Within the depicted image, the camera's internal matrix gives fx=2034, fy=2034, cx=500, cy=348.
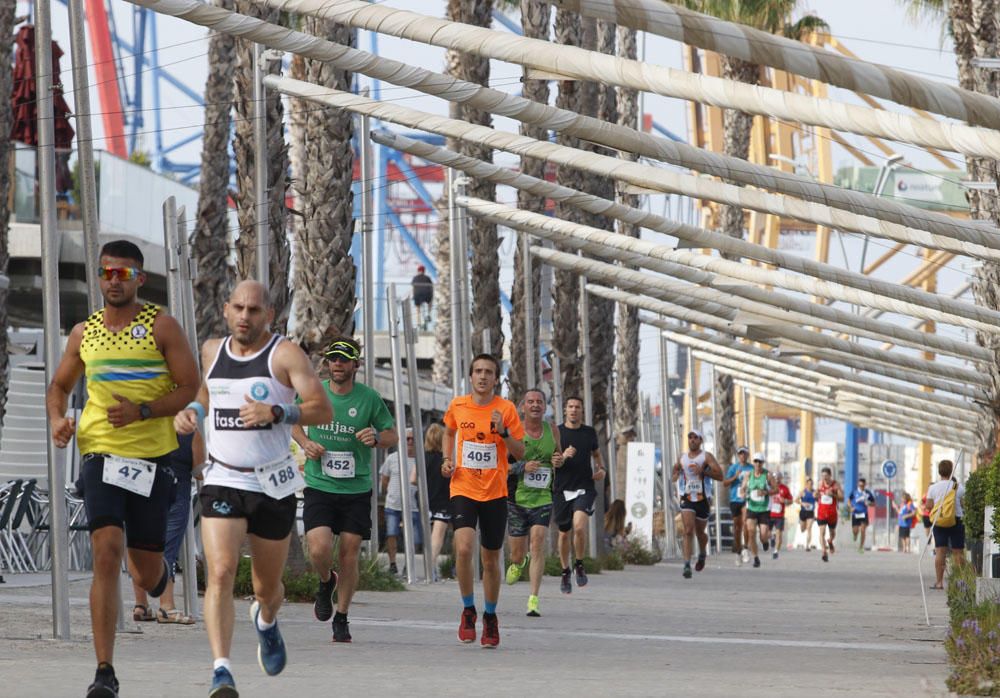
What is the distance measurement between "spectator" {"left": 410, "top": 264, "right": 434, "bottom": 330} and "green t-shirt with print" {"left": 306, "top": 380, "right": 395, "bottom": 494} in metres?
34.0

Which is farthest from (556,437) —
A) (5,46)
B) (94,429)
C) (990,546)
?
(94,429)

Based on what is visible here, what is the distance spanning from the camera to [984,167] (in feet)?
80.8

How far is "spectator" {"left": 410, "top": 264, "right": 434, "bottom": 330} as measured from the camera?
47.1m

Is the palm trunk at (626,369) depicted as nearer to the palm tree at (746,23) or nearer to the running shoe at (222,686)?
the palm tree at (746,23)

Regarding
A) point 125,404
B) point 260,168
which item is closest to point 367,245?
point 260,168

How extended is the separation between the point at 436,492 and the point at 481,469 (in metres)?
11.5

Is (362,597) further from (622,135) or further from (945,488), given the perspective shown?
(945,488)

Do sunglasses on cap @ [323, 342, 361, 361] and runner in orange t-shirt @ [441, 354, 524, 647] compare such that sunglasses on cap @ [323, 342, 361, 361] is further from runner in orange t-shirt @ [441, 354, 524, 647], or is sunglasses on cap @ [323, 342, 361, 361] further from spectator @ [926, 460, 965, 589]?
spectator @ [926, 460, 965, 589]

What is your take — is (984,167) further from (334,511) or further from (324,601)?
(334,511)

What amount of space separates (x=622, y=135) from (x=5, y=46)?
24.5 feet

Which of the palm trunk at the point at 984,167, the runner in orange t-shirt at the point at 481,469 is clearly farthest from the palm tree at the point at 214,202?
the runner in orange t-shirt at the point at 481,469

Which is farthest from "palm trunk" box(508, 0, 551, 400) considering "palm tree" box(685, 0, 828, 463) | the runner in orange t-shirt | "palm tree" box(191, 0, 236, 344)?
the runner in orange t-shirt

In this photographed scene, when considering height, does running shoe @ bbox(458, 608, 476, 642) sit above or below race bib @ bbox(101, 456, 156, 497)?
below

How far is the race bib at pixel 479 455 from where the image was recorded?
42.5 ft
